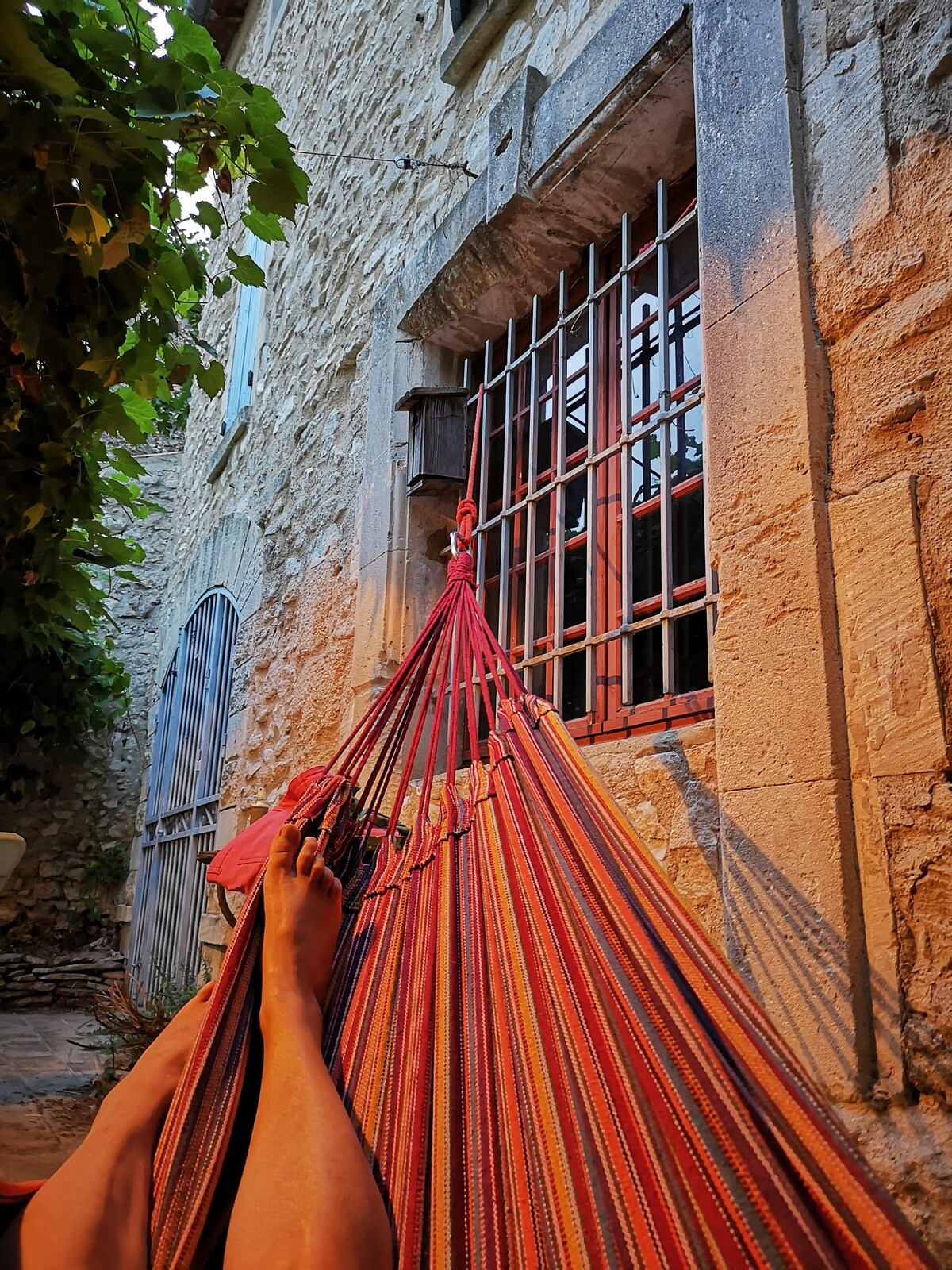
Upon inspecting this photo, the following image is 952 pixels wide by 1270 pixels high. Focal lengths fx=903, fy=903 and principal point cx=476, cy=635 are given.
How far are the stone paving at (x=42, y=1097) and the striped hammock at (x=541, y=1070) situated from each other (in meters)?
1.88

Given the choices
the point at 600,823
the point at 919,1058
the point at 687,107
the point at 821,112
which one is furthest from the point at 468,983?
the point at 687,107

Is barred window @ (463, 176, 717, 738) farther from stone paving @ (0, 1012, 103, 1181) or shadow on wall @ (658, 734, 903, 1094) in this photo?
stone paving @ (0, 1012, 103, 1181)

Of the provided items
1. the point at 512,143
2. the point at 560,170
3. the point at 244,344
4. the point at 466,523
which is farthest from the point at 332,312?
→ the point at 466,523

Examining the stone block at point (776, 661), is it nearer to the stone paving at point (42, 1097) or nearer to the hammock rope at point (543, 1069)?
the hammock rope at point (543, 1069)

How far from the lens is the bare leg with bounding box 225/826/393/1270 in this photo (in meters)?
0.71

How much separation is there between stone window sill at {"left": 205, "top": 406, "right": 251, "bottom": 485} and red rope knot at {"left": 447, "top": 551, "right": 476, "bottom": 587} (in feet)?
9.64

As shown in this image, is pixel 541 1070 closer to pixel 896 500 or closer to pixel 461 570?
Result: pixel 896 500

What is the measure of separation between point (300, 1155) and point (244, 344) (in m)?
4.53

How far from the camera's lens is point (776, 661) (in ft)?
3.84

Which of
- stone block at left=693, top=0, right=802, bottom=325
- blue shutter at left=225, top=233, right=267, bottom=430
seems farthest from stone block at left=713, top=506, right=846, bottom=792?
blue shutter at left=225, top=233, right=267, bottom=430

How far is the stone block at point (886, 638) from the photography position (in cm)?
100

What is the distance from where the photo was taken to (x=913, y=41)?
3.80ft

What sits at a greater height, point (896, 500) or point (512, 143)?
point (512, 143)

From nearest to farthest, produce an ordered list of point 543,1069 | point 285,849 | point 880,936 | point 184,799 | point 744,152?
point 543,1069 → point 880,936 → point 285,849 → point 744,152 → point 184,799
